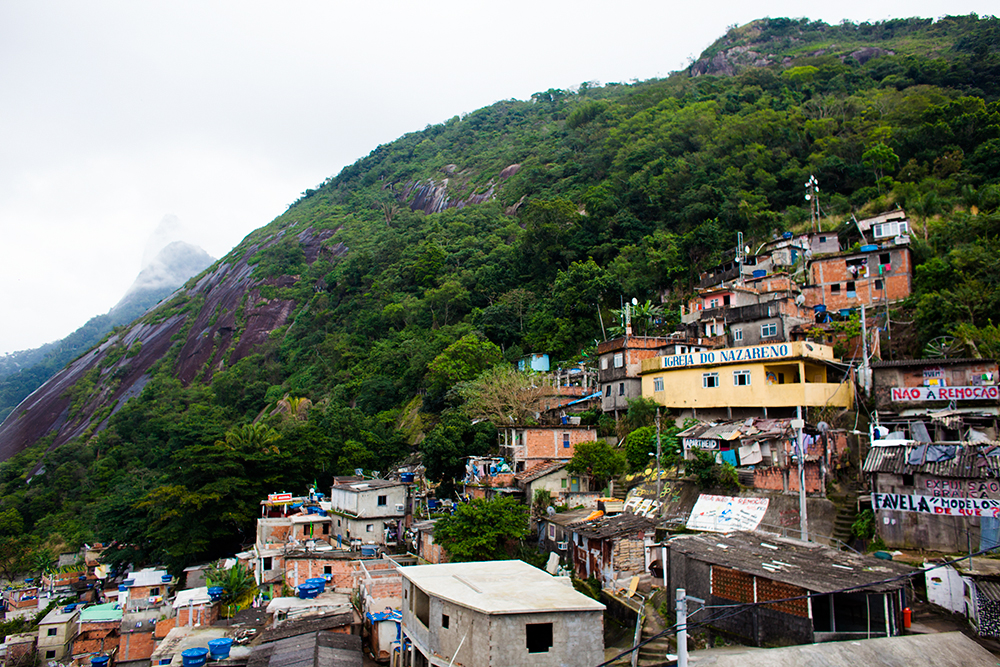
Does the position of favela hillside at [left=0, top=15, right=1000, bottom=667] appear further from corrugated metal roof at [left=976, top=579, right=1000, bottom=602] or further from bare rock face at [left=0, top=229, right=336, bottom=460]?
bare rock face at [left=0, top=229, right=336, bottom=460]

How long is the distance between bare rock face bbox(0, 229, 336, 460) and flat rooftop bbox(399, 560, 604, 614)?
59.3m

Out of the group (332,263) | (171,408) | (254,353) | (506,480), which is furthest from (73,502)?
(506,480)

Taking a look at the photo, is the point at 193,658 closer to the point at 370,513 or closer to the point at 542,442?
the point at 370,513

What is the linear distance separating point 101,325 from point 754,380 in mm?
172144

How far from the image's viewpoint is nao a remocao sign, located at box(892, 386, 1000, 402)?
19.1 m

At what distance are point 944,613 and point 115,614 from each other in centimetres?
3169

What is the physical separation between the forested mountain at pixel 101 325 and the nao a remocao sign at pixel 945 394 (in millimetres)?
120399

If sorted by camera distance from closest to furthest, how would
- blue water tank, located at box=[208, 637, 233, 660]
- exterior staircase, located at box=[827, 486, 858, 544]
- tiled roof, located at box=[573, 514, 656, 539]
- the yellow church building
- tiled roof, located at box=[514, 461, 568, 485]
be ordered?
1. exterior staircase, located at box=[827, 486, 858, 544]
2. tiled roof, located at box=[573, 514, 656, 539]
3. blue water tank, located at box=[208, 637, 233, 660]
4. the yellow church building
5. tiled roof, located at box=[514, 461, 568, 485]

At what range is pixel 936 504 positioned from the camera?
1373cm

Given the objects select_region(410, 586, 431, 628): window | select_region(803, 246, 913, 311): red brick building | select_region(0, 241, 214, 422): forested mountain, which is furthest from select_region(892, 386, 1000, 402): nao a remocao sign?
select_region(0, 241, 214, 422): forested mountain

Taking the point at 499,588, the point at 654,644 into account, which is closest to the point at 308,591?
the point at 499,588

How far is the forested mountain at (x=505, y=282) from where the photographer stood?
30.5 meters

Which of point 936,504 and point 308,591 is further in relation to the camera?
point 308,591

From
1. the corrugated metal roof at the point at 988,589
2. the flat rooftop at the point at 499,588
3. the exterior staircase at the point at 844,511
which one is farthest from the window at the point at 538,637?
the exterior staircase at the point at 844,511
